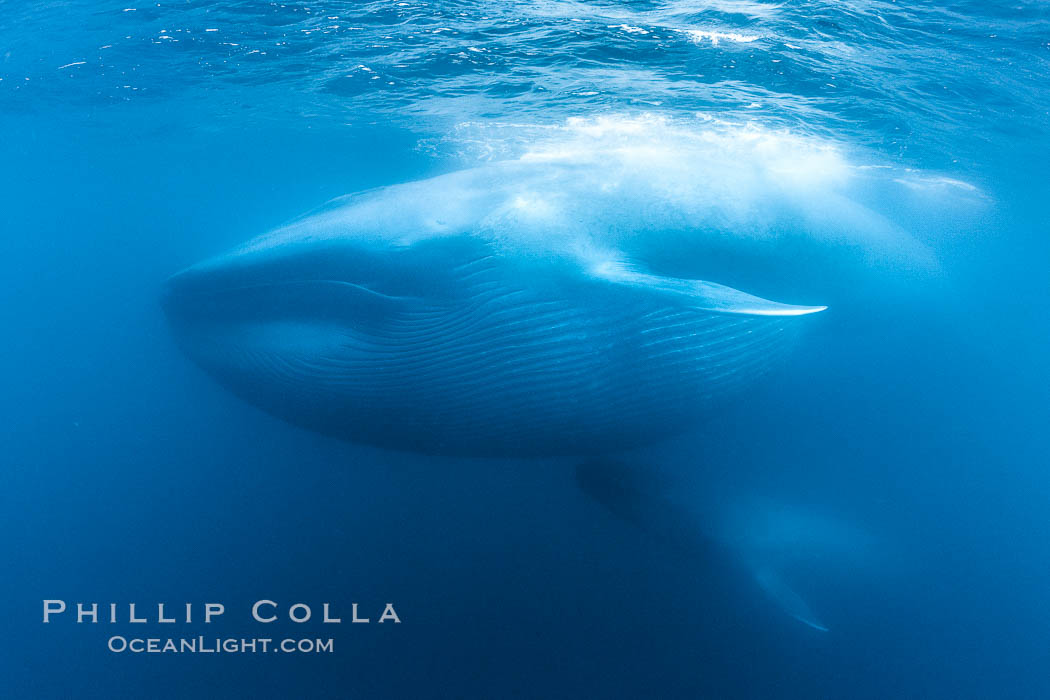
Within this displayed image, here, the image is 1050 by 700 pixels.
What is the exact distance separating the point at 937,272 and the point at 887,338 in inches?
44.9

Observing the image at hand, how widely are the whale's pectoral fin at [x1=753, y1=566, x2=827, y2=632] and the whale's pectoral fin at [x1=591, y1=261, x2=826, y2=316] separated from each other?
269 centimetres

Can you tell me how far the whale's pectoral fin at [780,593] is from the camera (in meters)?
5.28

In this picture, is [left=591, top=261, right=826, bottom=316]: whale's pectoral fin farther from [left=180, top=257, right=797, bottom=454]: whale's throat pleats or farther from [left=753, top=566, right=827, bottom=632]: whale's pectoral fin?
[left=753, top=566, right=827, bottom=632]: whale's pectoral fin

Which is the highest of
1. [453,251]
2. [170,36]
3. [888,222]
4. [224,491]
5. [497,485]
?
[170,36]

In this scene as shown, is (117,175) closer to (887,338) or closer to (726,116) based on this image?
(726,116)

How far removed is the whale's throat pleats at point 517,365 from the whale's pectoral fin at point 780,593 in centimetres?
196

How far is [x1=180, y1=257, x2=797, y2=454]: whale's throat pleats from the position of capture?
3932 millimetres

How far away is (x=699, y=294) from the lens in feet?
13.0

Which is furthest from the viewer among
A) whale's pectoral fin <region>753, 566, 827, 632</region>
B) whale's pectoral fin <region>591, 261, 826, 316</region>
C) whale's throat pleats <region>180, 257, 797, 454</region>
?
whale's pectoral fin <region>753, 566, 827, 632</region>

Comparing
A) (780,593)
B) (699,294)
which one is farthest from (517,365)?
(780,593)

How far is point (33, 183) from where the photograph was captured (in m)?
41.1

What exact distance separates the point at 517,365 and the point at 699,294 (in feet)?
4.42

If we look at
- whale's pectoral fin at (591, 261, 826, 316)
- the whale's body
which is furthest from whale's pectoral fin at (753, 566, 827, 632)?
Result: whale's pectoral fin at (591, 261, 826, 316)

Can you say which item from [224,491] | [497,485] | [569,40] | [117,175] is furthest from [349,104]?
[117,175]
